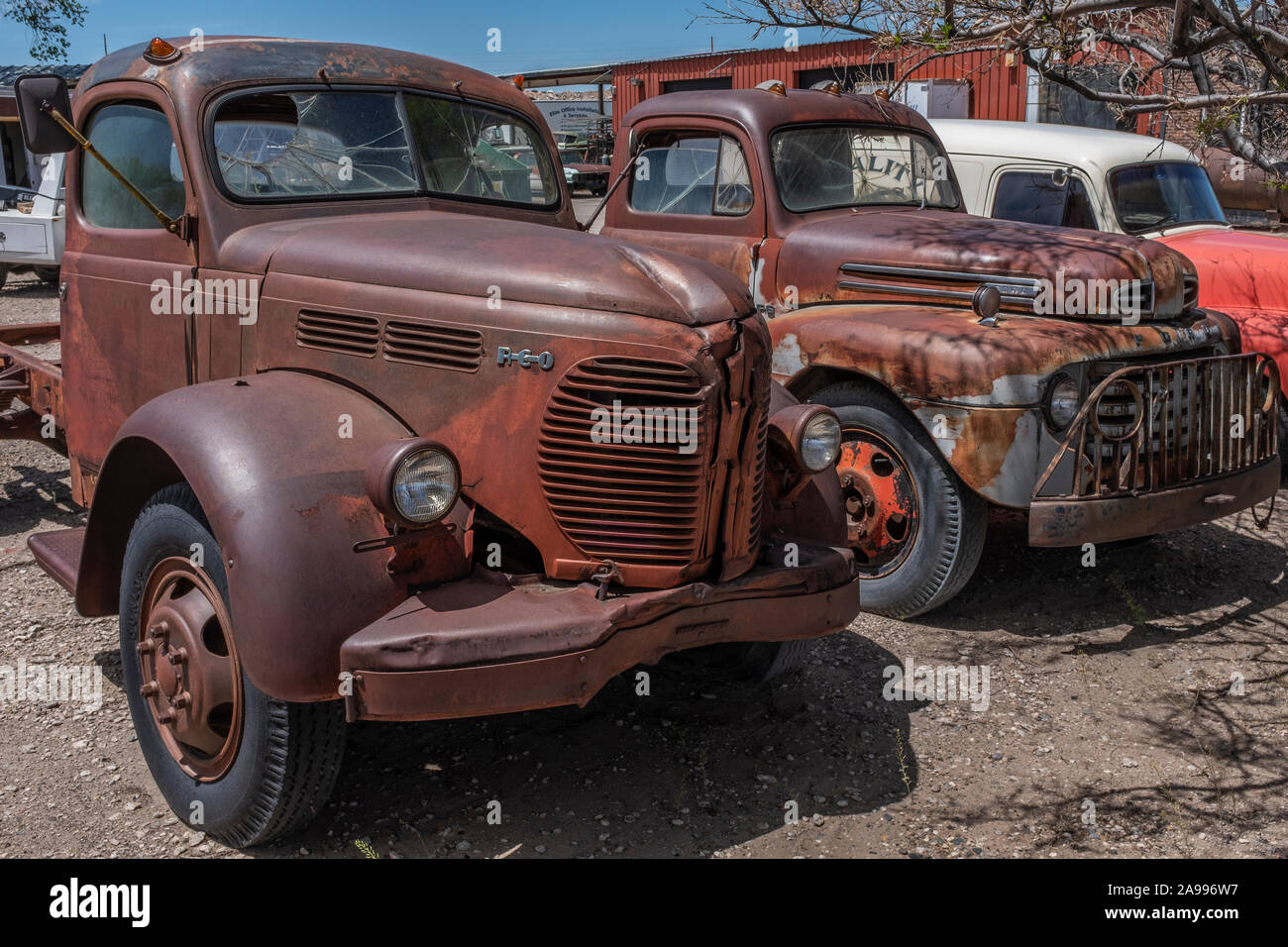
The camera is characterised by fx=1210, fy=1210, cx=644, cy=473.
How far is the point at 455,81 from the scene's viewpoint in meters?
4.53

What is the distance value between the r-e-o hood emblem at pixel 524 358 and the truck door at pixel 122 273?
141cm

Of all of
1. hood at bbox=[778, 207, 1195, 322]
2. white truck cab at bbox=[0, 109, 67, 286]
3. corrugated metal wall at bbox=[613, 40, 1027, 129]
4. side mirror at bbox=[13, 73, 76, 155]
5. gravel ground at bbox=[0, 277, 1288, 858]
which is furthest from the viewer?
corrugated metal wall at bbox=[613, 40, 1027, 129]

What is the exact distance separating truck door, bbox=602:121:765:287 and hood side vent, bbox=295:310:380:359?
2.57m

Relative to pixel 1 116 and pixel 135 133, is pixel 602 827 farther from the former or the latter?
pixel 1 116

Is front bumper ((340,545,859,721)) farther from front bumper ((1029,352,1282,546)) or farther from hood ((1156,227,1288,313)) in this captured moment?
hood ((1156,227,1288,313))

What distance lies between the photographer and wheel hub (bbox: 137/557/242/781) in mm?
3250

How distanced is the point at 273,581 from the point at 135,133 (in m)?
2.21

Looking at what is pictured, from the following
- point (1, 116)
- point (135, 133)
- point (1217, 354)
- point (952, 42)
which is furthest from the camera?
point (1, 116)

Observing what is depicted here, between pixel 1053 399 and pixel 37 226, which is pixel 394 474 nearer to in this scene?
pixel 1053 399

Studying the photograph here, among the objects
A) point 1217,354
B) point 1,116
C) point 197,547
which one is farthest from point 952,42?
point 1,116

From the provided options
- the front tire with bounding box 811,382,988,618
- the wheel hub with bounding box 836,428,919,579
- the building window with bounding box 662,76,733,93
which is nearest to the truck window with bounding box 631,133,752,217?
the front tire with bounding box 811,382,988,618

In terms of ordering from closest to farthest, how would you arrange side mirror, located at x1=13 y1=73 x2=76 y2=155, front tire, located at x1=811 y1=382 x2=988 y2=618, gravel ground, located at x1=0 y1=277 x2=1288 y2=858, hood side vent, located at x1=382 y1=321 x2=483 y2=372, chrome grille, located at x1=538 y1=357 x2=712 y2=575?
1. chrome grille, located at x1=538 y1=357 x2=712 y2=575
2. hood side vent, located at x1=382 y1=321 x2=483 y2=372
3. gravel ground, located at x1=0 y1=277 x2=1288 y2=858
4. side mirror, located at x1=13 y1=73 x2=76 y2=155
5. front tire, located at x1=811 y1=382 x2=988 y2=618

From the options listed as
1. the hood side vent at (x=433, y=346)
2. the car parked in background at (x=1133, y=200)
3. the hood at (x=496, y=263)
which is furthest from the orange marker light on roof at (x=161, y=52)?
the car parked in background at (x=1133, y=200)

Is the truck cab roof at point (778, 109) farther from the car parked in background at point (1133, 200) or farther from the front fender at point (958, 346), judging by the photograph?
the front fender at point (958, 346)
